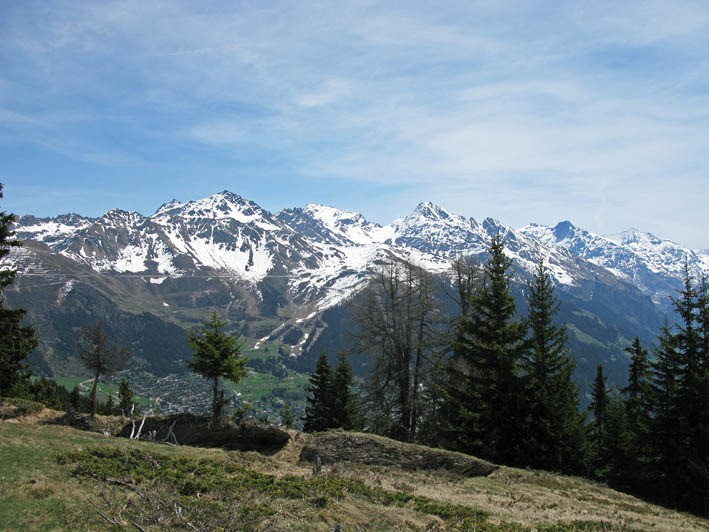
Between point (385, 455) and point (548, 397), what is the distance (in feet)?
40.9

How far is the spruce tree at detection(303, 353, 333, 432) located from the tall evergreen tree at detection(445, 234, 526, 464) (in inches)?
1177

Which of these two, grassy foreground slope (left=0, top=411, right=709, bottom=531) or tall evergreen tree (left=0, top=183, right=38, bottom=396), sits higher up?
tall evergreen tree (left=0, top=183, right=38, bottom=396)

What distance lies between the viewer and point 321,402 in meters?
64.5

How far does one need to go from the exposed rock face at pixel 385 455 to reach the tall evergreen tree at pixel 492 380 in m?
5.42

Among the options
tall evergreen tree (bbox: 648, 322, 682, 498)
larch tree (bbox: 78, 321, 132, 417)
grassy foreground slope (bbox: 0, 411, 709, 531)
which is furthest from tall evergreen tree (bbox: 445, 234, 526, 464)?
larch tree (bbox: 78, 321, 132, 417)

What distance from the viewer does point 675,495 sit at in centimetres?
2792

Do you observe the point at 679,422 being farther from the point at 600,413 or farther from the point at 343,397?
the point at 343,397

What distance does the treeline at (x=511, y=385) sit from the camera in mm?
29391

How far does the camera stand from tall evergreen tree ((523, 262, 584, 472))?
31.3 m

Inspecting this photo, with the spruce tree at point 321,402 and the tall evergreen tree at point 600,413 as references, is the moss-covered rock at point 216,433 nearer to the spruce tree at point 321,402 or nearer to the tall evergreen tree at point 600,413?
the spruce tree at point 321,402

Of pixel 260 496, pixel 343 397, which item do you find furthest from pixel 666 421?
pixel 343 397

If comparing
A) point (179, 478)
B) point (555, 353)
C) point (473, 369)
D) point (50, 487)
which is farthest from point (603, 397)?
point (50, 487)

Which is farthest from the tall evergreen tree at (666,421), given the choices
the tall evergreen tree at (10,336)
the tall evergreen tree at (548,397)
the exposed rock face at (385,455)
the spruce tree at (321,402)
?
the tall evergreen tree at (10,336)

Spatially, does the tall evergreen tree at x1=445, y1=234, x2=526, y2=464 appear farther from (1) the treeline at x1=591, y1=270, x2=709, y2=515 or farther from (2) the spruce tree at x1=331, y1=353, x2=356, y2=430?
(2) the spruce tree at x1=331, y1=353, x2=356, y2=430
